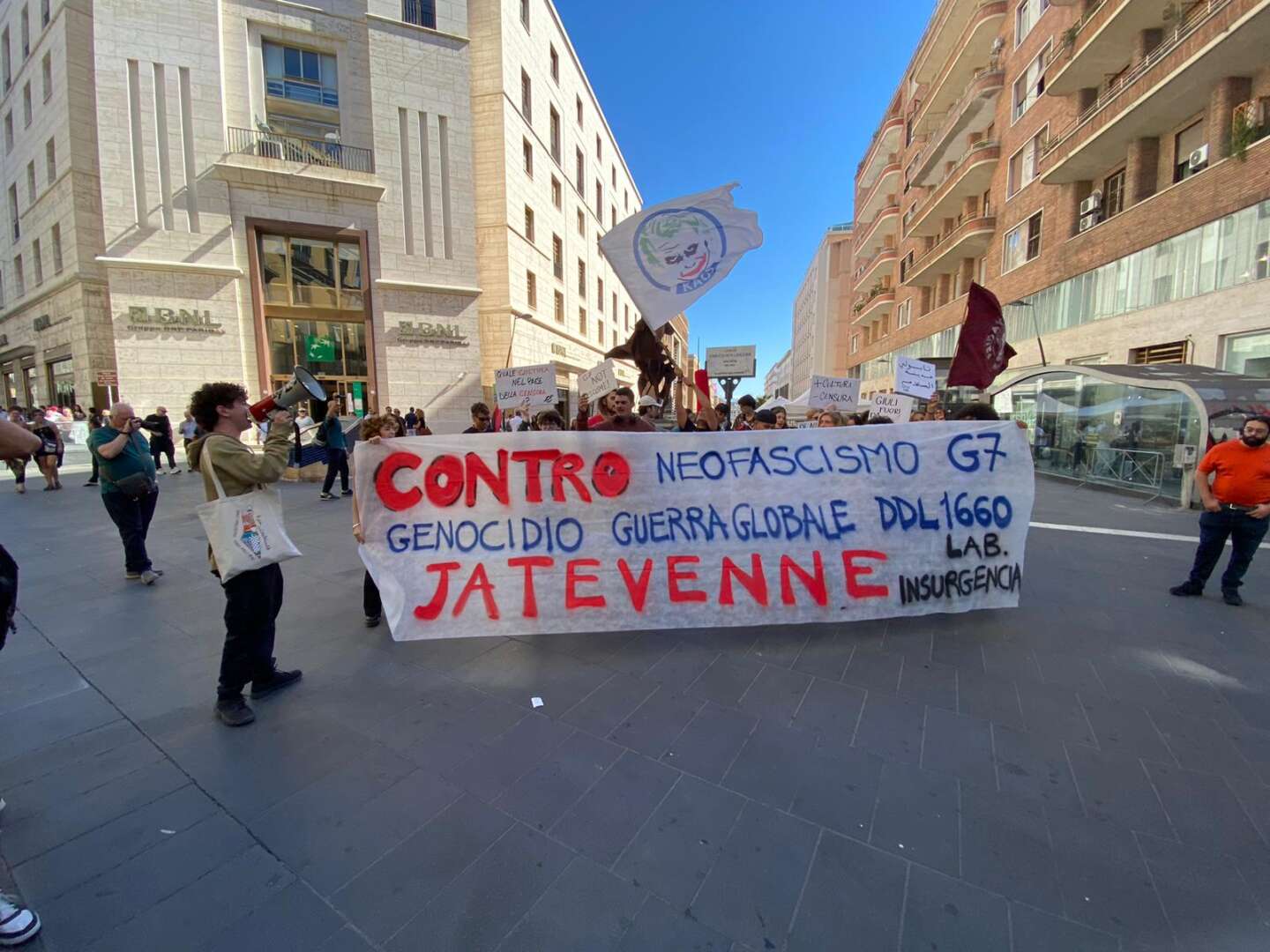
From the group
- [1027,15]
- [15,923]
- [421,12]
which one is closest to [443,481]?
[15,923]

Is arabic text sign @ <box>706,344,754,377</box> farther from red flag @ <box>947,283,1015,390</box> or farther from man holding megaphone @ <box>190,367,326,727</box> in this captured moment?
man holding megaphone @ <box>190,367,326,727</box>

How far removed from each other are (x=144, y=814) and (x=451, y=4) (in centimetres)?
2635

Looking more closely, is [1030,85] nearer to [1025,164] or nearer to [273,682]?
[1025,164]

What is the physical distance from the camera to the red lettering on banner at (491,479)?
11.8 ft

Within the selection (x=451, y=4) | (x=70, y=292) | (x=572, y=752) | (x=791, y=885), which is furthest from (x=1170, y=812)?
(x=70, y=292)

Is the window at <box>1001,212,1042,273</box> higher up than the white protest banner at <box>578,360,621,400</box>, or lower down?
higher up

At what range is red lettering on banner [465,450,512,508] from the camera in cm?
361

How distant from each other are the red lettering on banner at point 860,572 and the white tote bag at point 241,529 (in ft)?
11.3

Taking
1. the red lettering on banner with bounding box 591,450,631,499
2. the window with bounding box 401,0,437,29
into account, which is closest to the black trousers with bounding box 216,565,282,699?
the red lettering on banner with bounding box 591,450,631,499

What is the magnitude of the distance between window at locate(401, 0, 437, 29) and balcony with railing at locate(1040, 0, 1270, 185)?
873 inches

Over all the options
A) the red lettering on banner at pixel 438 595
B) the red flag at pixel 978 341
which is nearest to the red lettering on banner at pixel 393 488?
the red lettering on banner at pixel 438 595

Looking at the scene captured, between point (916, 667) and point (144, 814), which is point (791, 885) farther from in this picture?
point (144, 814)

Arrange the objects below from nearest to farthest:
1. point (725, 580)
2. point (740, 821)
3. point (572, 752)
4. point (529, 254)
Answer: point (740, 821) < point (572, 752) < point (725, 580) < point (529, 254)

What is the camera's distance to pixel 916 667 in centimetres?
331
